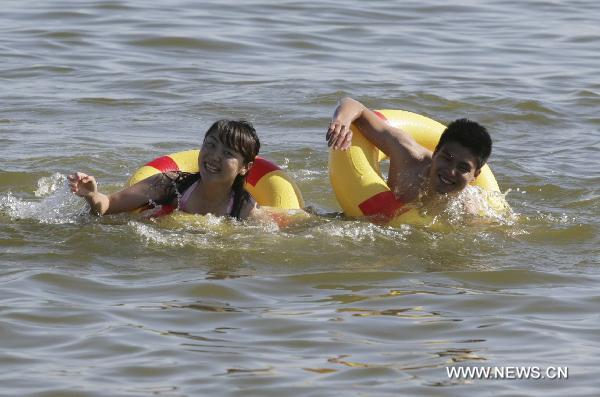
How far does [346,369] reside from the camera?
16.4 feet

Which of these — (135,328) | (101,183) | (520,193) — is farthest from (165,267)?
(520,193)

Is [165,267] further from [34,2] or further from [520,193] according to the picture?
[34,2]

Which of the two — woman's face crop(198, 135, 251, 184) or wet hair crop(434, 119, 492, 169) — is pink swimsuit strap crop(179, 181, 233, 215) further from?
wet hair crop(434, 119, 492, 169)

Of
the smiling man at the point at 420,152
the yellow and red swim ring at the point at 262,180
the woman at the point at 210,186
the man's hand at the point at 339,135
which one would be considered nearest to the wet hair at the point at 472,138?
the smiling man at the point at 420,152

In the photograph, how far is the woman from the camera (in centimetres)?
685

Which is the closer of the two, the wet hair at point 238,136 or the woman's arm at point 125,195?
the woman's arm at point 125,195

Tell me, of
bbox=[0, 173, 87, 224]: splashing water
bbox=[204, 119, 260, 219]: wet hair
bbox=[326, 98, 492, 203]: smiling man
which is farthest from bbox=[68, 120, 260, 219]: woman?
bbox=[326, 98, 492, 203]: smiling man

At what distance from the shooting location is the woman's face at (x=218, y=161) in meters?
6.86

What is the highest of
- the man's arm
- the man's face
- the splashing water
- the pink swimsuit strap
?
the man's arm

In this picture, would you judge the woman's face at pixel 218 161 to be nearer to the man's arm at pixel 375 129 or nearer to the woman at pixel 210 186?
the woman at pixel 210 186

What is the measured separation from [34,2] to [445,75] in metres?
5.56

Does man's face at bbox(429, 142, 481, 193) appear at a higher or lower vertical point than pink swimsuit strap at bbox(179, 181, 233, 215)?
higher

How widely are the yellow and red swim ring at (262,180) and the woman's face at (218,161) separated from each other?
412 mm

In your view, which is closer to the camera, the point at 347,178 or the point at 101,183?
the point at 347,178
